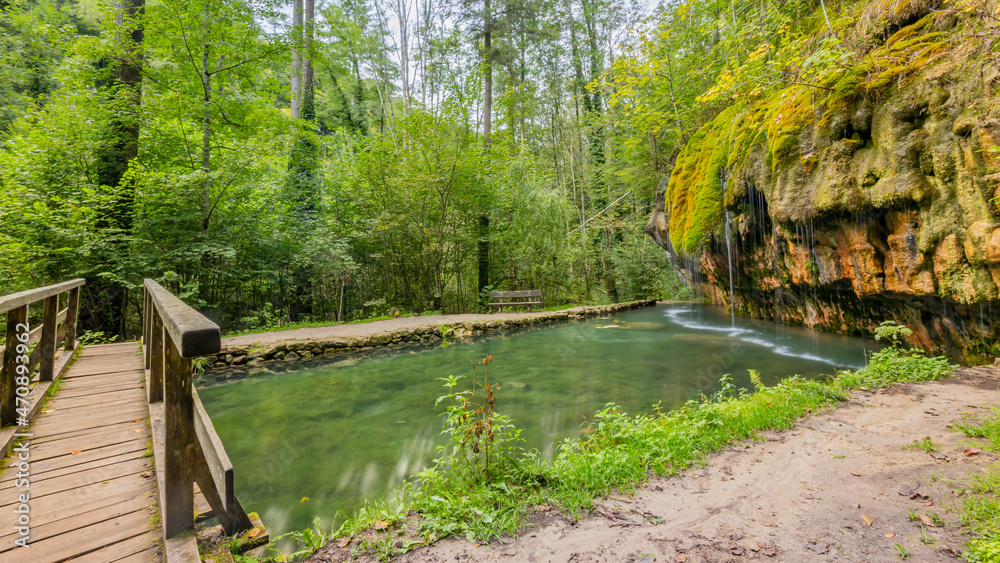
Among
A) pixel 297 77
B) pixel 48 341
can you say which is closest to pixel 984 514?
pixel 48 341

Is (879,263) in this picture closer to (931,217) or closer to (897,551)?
(931,217)

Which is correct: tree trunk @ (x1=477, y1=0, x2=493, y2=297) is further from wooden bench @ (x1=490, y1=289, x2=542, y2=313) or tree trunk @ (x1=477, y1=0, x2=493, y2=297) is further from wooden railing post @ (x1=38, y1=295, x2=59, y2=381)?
wooden railing post @ (x1=38, y1=295, x2=59, y2=381)

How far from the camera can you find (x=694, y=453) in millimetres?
2977

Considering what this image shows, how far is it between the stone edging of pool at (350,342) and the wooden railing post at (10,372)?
2.41 metres

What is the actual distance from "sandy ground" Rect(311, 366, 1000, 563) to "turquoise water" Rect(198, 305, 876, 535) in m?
1.50

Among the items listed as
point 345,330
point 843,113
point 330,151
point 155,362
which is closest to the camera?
point 155,362

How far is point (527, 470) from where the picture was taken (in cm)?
270

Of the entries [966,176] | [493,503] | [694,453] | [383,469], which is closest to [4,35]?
[383,469]

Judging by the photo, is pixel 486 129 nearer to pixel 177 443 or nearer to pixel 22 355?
pixel 22 355

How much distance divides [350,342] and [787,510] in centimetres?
767

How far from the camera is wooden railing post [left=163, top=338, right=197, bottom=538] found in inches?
57.8

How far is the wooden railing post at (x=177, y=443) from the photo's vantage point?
1.47m

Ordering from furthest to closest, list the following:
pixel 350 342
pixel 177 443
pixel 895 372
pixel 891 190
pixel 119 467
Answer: pixel 350 342 → pixel 891 190 → pixel 895 372 → pixel 119 467 → pixel 177 443

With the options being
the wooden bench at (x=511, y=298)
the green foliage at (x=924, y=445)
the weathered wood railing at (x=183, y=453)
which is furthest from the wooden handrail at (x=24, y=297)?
the wooden bench at (x=511, y=298)
